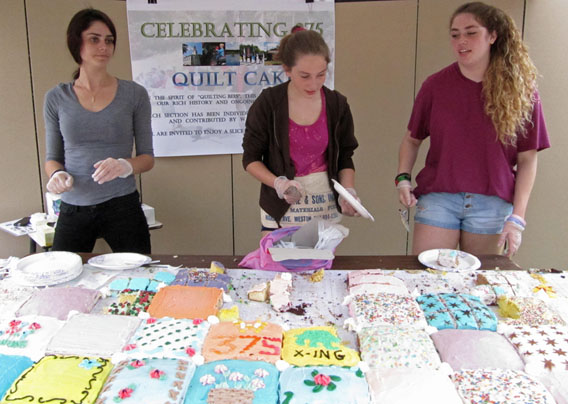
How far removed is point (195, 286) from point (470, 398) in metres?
0.89

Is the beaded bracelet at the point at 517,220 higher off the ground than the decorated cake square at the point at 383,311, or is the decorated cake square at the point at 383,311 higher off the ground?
the beaded bracelet at the point at 517,220

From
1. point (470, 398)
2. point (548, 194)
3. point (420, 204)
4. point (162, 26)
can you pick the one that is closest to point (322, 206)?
point (420, 204)

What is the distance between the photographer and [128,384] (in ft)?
3.53

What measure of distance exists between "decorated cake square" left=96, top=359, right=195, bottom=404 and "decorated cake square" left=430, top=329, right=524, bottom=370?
639 mm

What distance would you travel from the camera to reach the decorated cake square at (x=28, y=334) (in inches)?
48.4

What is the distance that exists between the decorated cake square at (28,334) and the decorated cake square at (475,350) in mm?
1028

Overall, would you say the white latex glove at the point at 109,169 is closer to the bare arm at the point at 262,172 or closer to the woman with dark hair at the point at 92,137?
the woman with dark hair at the point at 92,137

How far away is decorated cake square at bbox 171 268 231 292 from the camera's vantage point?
1601mm

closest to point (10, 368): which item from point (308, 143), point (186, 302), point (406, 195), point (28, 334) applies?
point (28, 334)

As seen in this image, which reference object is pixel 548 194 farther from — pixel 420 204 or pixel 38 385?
pixel 38 385

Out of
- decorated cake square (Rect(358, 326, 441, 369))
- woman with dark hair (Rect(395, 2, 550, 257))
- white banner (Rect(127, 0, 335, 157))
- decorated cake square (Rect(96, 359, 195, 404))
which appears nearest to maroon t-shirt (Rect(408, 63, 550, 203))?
woman with dark hair (Rect(395, 2, 550, 257))

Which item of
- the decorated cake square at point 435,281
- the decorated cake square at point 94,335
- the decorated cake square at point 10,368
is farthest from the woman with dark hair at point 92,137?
the decorated cake square at point 435,281

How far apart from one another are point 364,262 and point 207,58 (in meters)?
2.09

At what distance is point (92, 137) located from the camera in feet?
7.00
